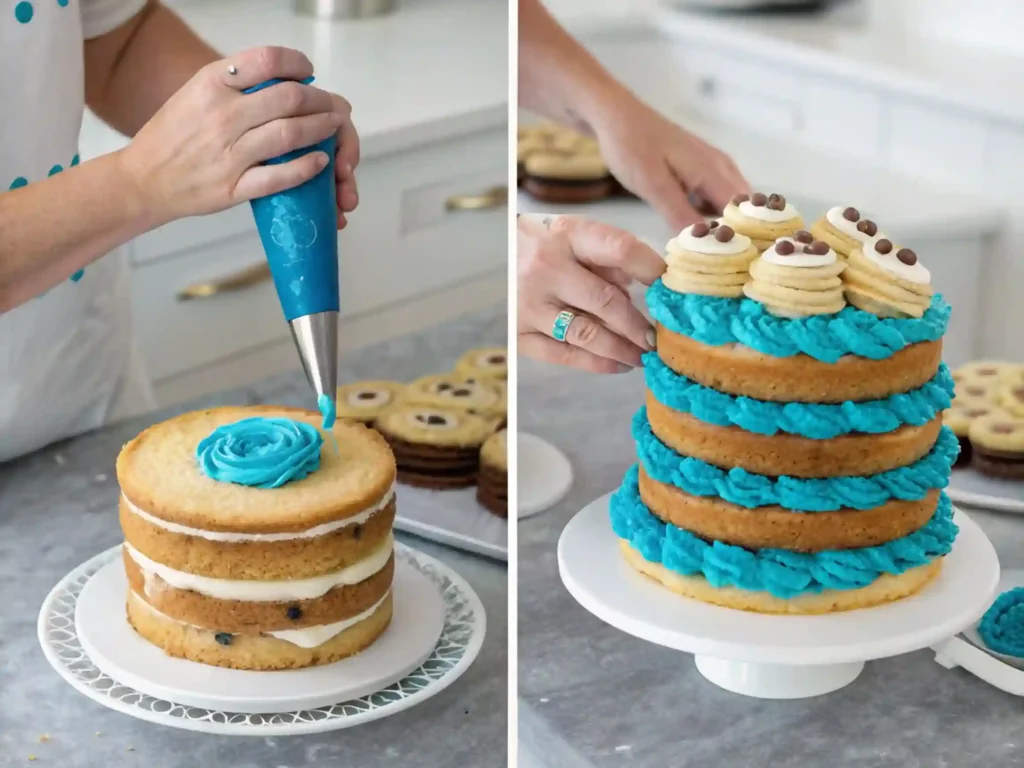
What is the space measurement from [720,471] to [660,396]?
5 centimetres

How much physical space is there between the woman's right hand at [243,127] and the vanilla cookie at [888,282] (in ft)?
0.93

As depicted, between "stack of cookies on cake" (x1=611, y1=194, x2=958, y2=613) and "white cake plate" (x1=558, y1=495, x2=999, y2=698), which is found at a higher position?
"stack of cookies on cake" (x1=611, y1=194, x2=958, y2=613)

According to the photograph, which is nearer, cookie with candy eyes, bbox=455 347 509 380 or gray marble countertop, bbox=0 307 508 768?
gray marble countertop, bbox=0 307 508 768

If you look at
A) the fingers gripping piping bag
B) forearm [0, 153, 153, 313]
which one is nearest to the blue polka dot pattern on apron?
forearm [0, 153, 153, 313]

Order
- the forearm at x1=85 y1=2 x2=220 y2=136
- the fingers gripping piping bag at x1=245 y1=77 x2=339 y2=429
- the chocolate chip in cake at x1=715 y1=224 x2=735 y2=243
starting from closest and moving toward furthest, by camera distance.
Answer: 1. the fingers gripping piping bag at x1=245 y1=77 x2=339 y2=429
2. the chocolate chip in cake at x1=715 y1=224 x2=735 y2=243
3. the forearm at x1=85 y1=2 x2=220 y2=136

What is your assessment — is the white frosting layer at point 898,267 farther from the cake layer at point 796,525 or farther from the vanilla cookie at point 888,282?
the cake layer at point 796,525

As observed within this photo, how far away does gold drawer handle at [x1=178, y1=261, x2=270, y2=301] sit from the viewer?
97 cm

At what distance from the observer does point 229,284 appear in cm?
97

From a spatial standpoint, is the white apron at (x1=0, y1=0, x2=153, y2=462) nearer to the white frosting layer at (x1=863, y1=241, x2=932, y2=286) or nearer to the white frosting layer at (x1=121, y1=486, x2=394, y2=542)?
the white frosting layer at (x1=121, y1=486, x2=394, y2=542)

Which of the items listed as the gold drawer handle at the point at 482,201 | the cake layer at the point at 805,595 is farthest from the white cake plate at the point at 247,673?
the gold drawer handle at the point at 482,201

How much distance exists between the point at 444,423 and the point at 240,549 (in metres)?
0.28

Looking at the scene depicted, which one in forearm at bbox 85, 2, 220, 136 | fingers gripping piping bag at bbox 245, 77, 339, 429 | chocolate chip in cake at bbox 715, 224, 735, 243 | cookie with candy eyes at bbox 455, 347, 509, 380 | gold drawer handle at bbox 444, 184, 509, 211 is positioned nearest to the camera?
fingers gripping piping bag at bbox 245, 77, 339, 429

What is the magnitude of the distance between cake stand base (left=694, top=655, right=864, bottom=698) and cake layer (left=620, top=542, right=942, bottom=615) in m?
0.04

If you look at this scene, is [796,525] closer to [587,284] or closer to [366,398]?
[587,284]
